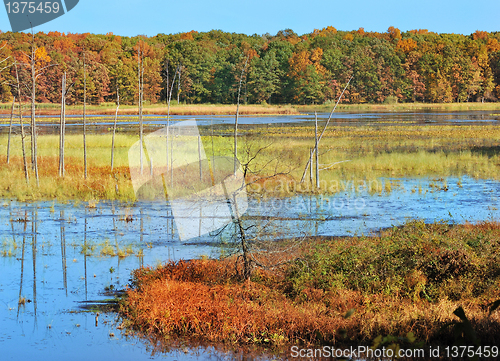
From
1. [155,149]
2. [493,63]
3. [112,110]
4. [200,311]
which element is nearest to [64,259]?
[200,311]

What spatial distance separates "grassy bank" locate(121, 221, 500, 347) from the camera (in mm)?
10445

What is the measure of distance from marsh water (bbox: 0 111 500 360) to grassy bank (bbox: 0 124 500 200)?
6.31 feet

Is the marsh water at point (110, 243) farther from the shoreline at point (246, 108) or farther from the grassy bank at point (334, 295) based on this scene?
the shoreline at point (246, 108)

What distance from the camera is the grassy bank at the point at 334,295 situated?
10.4 m

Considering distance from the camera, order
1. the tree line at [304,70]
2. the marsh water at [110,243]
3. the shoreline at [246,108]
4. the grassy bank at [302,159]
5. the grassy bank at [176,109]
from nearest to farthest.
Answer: the marsh water at [110,243] → the grassy bank at [302,159] → the grassy bank at [176,109] → the shoreline at [246,108] → the tree line at [304,70]

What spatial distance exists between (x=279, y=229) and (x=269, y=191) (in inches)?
297

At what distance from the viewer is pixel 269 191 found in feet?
91.0

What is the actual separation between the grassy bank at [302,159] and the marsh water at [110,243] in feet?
6.31

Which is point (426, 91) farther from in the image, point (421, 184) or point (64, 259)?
point (64, 259)

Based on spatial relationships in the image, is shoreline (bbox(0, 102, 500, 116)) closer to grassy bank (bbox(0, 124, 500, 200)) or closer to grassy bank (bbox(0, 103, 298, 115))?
grassy bank (bbox(0, 103, 298, 115))

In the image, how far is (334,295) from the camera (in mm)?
12008

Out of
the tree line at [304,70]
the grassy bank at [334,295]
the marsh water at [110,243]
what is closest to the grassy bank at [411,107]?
the tree line at [304,70]

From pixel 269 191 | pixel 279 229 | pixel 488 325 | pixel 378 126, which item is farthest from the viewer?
pixel 378 126

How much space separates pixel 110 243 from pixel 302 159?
22518 millimetres
